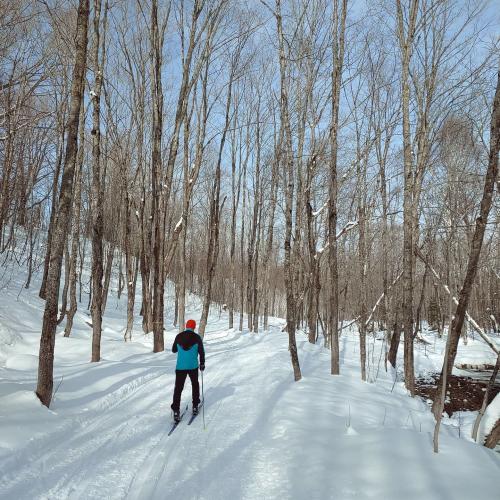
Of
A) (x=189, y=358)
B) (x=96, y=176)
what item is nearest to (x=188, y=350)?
(x=189, y=358)

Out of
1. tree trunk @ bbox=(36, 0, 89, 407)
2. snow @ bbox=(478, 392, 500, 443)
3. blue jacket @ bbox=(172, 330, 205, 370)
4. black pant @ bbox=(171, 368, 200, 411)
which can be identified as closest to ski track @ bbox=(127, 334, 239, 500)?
black pant @ bbox=(171, 368, 200, 411)

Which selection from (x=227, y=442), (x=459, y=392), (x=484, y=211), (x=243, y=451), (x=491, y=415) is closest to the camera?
(x=243, y=451)

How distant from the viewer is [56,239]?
613 centimetres

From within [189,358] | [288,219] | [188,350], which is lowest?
[189,358]

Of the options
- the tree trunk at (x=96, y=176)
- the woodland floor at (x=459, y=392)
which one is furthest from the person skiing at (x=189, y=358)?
the woodland floor at (x=459, y=392)

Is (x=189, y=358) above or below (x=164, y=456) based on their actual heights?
above

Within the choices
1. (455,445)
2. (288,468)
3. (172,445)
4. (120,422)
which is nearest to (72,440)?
(120,422)

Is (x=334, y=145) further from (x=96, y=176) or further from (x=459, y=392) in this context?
(x=459, y=392)

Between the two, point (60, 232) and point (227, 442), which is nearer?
point (227, 442)

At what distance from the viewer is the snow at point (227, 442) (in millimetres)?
3750

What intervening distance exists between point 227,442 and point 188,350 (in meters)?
1.97

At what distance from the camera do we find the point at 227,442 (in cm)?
517

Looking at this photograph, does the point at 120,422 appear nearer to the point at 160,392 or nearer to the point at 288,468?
the point at 160,392

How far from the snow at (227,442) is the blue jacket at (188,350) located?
821 millimetres
